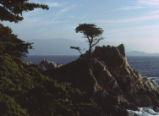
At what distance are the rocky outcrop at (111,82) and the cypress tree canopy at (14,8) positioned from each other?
21519 mm

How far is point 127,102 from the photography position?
3709cm

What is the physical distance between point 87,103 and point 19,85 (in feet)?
11.1

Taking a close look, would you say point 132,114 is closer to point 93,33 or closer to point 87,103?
point 93,33

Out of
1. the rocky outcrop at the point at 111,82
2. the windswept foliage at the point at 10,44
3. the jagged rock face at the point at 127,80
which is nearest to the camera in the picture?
the windswept foliage at the point at 10,44

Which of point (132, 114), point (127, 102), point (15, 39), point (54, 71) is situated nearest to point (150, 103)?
point (127, 102)

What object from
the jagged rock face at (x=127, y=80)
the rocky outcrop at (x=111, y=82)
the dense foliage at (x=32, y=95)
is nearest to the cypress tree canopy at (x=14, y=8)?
the dense foliage at (x=32, y=95)

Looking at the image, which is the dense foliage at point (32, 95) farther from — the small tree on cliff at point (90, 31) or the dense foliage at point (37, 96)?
the small tree on cliff at point (90, 31)

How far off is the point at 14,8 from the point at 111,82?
28.3 metres

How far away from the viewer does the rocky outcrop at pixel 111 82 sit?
35656 mm

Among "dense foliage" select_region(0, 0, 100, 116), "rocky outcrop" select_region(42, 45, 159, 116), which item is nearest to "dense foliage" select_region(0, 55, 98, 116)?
"dense foliage" select_region(0, 0, 100, 116)

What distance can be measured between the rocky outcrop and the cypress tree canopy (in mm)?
21519

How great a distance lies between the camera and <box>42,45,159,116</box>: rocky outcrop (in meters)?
35.7

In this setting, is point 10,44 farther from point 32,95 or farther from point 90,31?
point 90,31

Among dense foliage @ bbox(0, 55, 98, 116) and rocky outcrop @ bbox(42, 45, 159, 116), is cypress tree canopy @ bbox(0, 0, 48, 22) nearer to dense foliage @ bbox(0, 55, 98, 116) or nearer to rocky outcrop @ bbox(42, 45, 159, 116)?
dense foliage @ bbox(0, 55, 98, 116)
